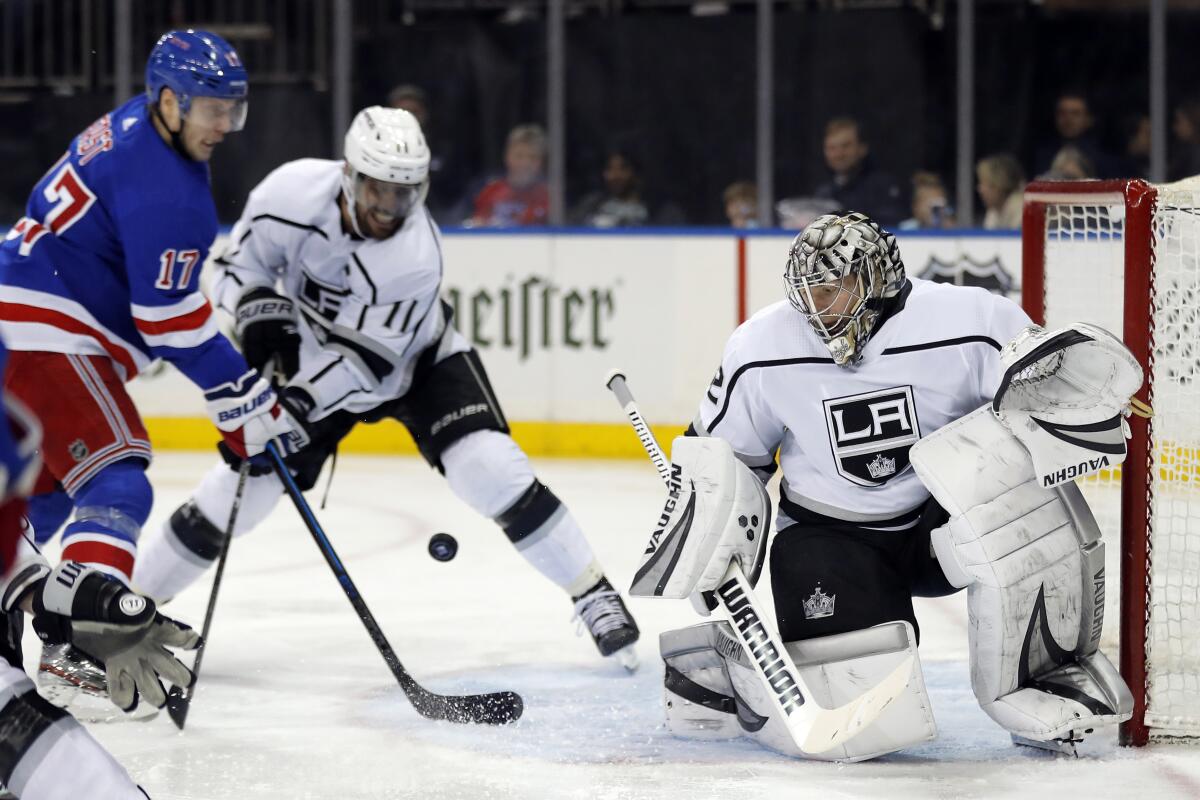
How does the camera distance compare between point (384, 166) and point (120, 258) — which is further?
point (384, 166)

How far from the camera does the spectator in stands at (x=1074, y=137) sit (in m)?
6.06

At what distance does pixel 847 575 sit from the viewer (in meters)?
2.68

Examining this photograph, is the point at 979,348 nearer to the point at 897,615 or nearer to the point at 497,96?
the point at 897,615

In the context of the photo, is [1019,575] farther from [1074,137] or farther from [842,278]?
[1074,137]

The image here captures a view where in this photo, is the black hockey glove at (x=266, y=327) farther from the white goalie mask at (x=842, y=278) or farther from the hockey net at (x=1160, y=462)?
the hockey net at (x=1160, y=462)

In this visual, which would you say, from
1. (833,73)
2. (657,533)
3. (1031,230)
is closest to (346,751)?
(657,533)

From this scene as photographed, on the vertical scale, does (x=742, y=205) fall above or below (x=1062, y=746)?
above

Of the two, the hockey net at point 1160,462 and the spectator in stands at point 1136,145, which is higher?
the spectator in stands at point 1136,145

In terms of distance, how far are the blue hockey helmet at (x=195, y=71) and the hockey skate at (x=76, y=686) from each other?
83 cm

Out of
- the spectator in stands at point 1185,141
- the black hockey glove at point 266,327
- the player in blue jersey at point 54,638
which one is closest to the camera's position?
the player in blue jersey at point 54,638

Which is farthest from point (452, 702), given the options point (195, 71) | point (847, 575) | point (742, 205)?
point (742, 205)

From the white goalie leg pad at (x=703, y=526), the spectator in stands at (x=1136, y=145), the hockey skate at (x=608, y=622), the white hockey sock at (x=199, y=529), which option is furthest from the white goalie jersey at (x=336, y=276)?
the spectator in stands at (x=1136, y=145)

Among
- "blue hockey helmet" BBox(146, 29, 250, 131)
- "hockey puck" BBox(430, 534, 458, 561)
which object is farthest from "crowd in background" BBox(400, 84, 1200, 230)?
"blue hockey helmet" BBox(146, 29, 250, 131)

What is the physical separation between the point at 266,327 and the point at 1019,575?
138 cm
